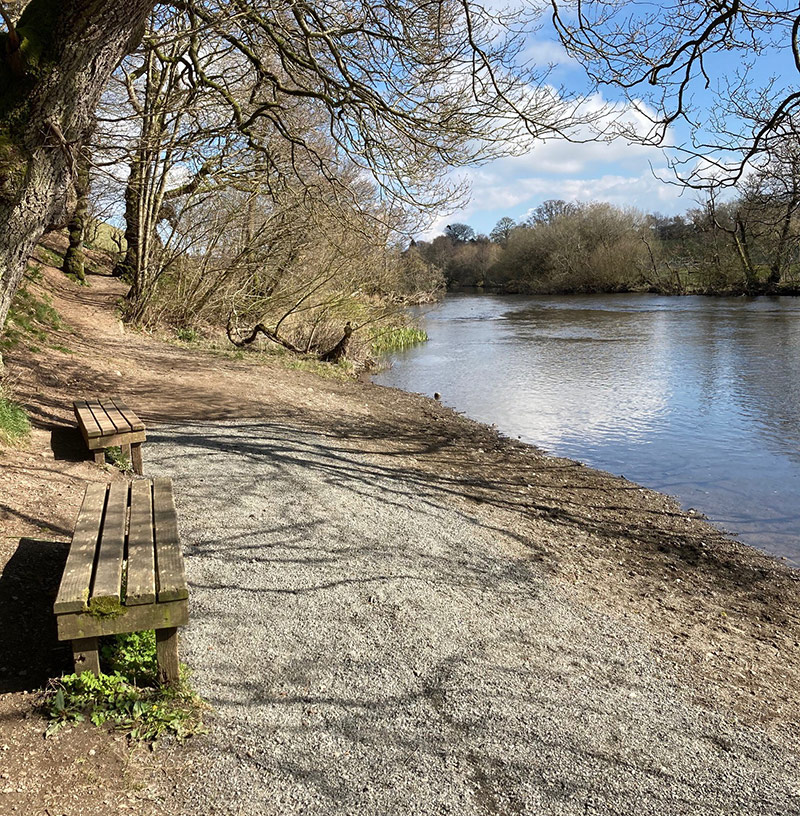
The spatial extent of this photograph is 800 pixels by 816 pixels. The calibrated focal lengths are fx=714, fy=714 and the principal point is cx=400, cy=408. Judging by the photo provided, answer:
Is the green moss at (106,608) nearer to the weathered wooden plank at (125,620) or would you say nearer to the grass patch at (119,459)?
the weathered wooden plank at (125,620)

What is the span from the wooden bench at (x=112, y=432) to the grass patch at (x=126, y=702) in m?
3.19

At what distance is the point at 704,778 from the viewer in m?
3.38

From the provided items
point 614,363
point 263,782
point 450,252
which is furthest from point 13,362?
point 450,252

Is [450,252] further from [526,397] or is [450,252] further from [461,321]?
[526,397]

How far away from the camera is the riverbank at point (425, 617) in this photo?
3.13 meters

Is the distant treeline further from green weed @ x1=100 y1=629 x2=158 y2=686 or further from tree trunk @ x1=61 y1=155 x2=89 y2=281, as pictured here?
green weed @ x1=100 y1=629 x2=158 y2=686

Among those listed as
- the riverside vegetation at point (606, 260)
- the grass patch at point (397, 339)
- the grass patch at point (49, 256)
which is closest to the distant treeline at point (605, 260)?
the riverside vegetation at point (606, 260)

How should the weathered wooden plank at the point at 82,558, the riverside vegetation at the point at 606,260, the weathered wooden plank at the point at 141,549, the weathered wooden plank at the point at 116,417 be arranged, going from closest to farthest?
the weathered wooden plank at the point at 82,558
the weathered wooden plank at the point at 141,549
the weathered wooden plank at the point at 116,417
the riverside vegetation at the point at 606,260

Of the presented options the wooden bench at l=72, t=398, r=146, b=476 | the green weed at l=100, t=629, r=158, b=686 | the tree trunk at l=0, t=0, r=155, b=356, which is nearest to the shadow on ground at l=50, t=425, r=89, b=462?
the wooden bench at l=72, t=398, r=146, b=476

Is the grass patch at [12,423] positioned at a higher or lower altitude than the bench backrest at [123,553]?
higher

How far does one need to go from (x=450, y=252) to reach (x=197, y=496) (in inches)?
2541

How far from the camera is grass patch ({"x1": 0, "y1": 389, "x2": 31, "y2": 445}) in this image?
20.4 ft

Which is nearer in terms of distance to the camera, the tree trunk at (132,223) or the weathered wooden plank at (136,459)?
the weathered wooden plank at (136,459)

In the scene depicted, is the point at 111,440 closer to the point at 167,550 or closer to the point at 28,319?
the point at 167,550
